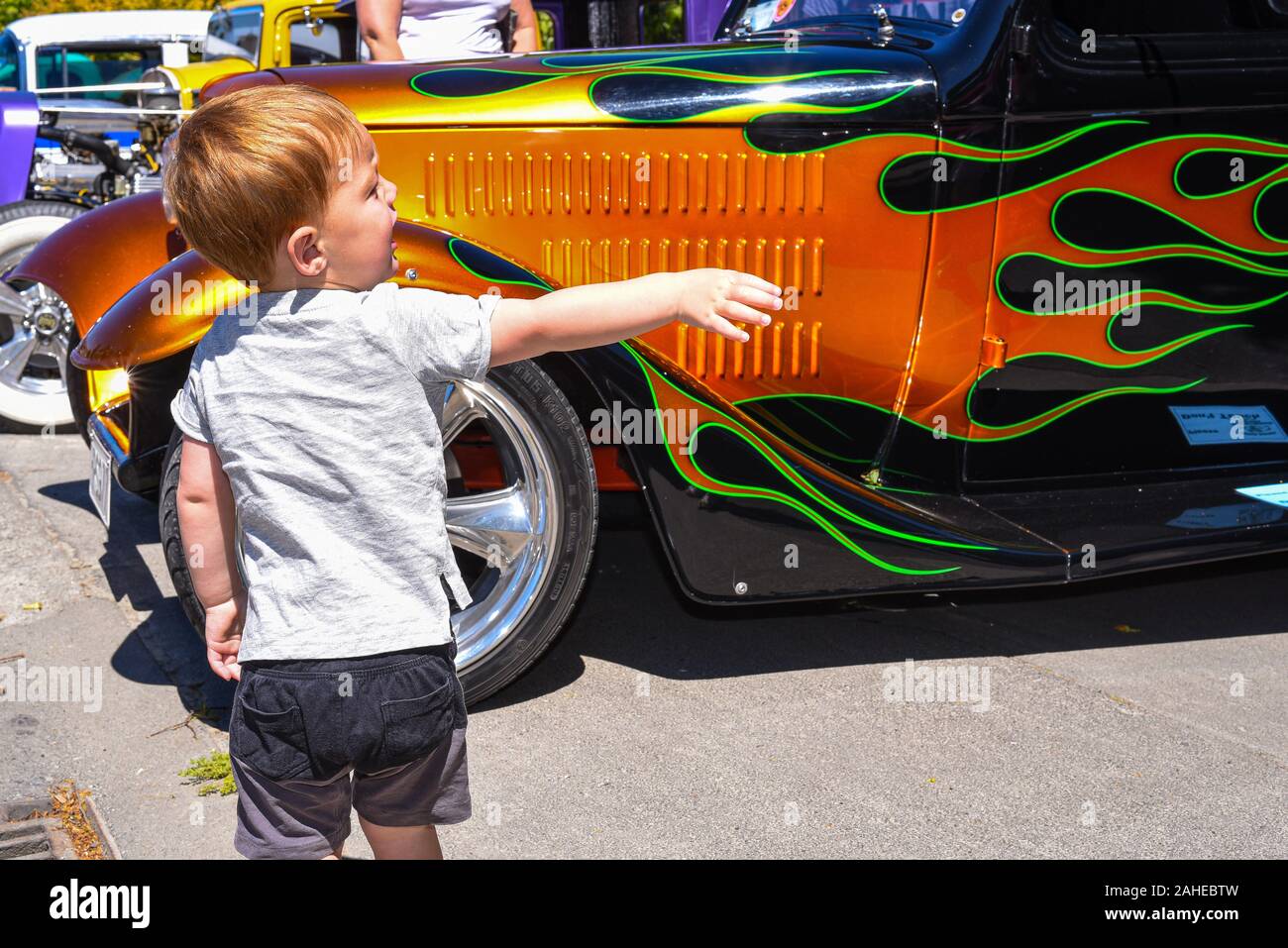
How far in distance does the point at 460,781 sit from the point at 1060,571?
1.73 metres

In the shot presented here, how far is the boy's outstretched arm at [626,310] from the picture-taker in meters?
1.45

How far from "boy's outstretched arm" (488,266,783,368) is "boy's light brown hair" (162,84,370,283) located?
257mm

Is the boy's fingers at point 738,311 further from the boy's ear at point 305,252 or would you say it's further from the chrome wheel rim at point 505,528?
the chrome wheel rim at point 505,528

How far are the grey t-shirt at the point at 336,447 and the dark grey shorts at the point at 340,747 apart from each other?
36mm

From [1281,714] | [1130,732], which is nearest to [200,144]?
[1130,732]

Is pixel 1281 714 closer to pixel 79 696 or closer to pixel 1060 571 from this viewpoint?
pixel 1060 571

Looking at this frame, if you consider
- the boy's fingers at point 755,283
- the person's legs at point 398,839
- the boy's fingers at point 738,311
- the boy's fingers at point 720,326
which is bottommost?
the person's legs at point 398,839

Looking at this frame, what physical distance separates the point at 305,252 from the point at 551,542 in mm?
1361

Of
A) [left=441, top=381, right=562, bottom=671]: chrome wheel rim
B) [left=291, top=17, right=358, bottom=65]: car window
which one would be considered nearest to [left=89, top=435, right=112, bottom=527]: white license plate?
[left=441, top=381, right=562, bottom=671]: chrome wheel rim

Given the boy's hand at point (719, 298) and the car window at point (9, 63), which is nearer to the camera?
the boy's hand at point (719, 298)

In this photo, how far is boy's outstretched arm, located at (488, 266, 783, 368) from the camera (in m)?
1.45

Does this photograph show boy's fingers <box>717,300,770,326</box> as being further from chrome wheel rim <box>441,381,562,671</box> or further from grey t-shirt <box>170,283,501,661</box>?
chrome wheel rim <box>441,381,562,671</box>

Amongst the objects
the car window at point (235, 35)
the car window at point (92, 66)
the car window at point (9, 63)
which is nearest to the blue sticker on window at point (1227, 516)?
the car window at point (235, 35)
